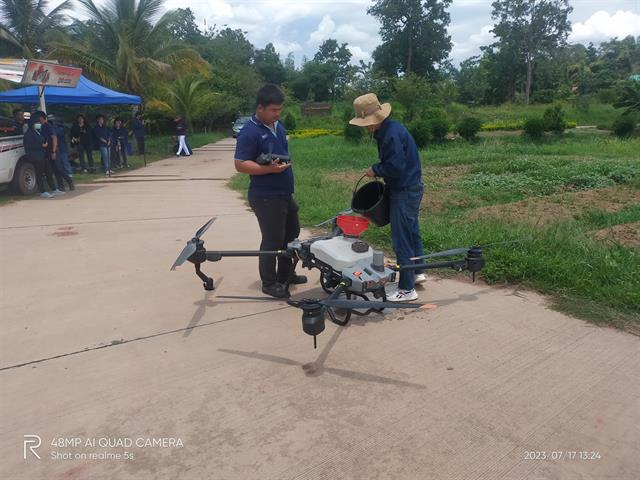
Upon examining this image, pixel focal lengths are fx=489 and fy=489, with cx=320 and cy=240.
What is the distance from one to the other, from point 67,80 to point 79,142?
138 inches

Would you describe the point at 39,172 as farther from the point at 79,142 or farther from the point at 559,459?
the point at 559,459

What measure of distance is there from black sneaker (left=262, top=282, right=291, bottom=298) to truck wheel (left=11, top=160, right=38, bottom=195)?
7352 millimetres

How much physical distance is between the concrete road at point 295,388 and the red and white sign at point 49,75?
6.47 meters

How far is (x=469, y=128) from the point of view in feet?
Result: 60.1

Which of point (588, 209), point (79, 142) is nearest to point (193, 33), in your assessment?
point (79, 142)

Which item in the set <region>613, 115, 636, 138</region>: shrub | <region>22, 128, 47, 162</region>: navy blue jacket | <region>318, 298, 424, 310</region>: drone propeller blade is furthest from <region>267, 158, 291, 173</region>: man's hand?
<region>613, 115, 636, 138</region>: shrub

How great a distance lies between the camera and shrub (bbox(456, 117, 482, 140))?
18281mm

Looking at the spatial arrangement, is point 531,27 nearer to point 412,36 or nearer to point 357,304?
point 412,36

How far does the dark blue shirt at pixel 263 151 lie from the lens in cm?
377

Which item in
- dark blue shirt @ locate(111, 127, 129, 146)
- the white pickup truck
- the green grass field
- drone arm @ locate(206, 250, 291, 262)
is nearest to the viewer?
drone arm @ locate(206, 250, 291, 262)

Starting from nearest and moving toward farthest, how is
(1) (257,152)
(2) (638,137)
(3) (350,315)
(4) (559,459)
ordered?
(4) (559,459) < (3) (350,315) < (1) (257,152) < (2) (638,137)

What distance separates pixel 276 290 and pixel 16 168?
7.58m

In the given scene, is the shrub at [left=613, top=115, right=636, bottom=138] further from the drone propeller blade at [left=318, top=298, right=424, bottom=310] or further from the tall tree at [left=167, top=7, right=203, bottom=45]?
the tall tree at [left=167, top=7, right=203, bottom=45]

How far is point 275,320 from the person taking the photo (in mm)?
3607
